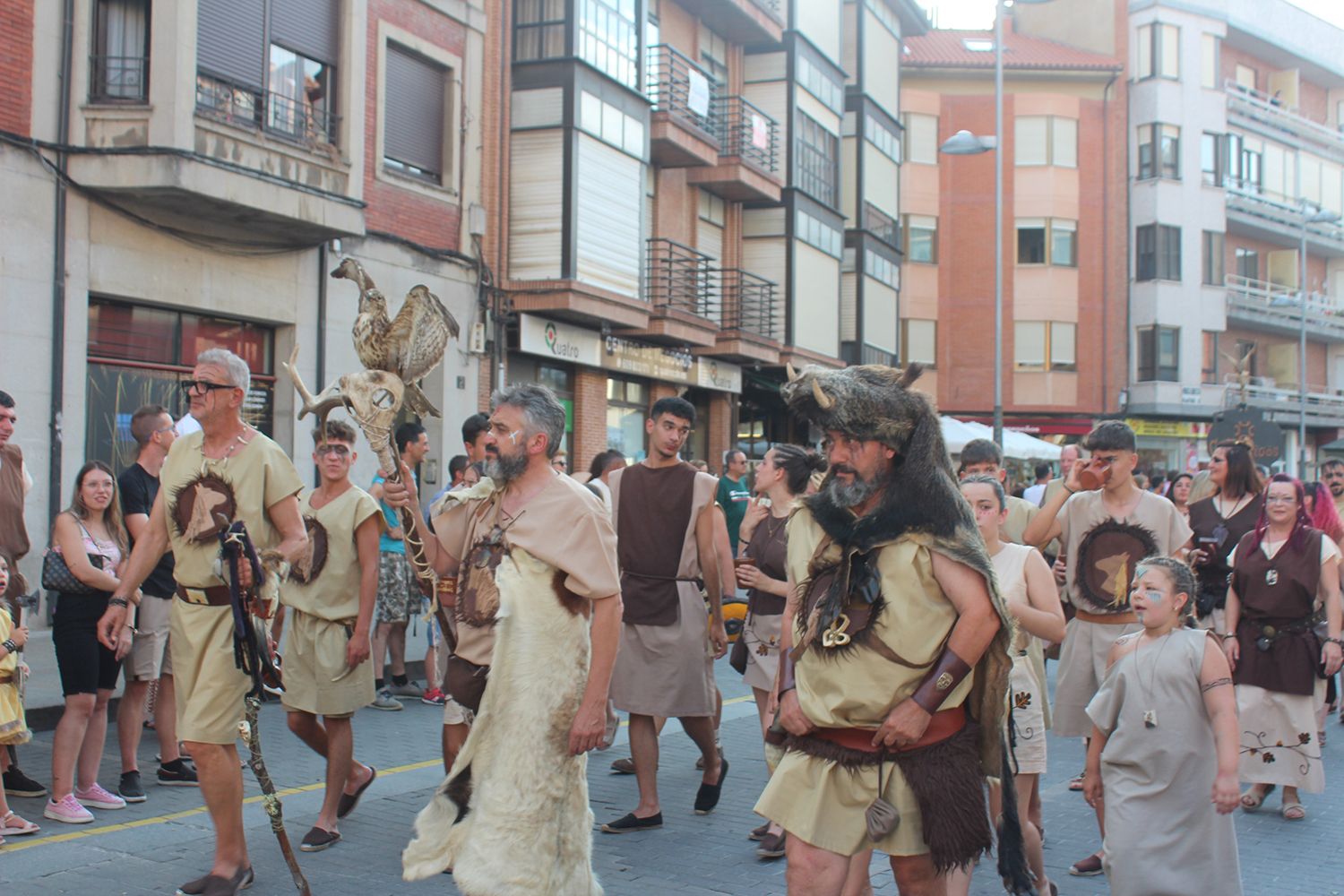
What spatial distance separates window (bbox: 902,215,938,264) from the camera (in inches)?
1694

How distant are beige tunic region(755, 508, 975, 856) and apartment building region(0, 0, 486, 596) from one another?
1151cm

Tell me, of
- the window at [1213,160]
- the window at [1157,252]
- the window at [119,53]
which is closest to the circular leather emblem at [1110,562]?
the window at [119,53]

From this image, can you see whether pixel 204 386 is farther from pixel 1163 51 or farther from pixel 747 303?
pixel 1163 51

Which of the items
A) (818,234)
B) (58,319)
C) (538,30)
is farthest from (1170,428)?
(58,319)

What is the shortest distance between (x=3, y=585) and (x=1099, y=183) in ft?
136

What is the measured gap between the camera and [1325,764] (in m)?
9.25

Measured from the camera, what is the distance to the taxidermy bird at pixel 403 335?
543cm

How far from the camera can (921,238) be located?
43281mm

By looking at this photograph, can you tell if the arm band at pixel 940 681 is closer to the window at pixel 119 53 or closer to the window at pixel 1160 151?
the window at pixel 119 53

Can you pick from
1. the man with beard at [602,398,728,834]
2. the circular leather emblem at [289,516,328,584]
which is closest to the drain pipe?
the circular leather emblem at [289,516,328,584]

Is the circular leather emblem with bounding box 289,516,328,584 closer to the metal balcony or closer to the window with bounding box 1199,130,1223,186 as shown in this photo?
the window with bounding box 1199,130,1223,186

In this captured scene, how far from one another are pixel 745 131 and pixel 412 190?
10044 millimetres

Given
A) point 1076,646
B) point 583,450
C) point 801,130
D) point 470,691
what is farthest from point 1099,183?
point 470,691

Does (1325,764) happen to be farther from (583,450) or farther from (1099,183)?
(1099,183)
